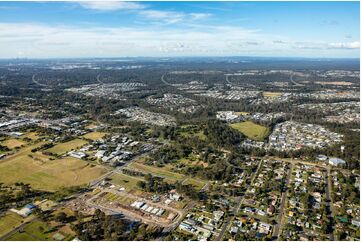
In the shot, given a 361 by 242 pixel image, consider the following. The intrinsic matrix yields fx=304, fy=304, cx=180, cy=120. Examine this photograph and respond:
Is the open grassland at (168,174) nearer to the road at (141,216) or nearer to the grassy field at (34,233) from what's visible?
the road at (141,216)

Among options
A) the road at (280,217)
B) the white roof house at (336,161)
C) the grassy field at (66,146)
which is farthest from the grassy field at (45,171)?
the white roof house at (336,161)

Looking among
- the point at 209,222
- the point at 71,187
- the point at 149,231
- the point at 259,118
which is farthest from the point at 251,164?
the point at 259,118

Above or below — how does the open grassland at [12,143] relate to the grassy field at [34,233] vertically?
above

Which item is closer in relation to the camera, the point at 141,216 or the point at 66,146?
the point at 141,216

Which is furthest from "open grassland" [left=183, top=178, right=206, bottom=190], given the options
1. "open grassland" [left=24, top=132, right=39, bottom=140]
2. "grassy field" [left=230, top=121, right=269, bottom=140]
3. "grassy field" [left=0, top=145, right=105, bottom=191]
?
"open grassland" [left=24, top=132, right=39, bottom=140]

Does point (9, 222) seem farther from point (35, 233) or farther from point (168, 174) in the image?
point (168, 174)

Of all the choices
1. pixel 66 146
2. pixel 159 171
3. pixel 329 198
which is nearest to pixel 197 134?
pixel 159 171
